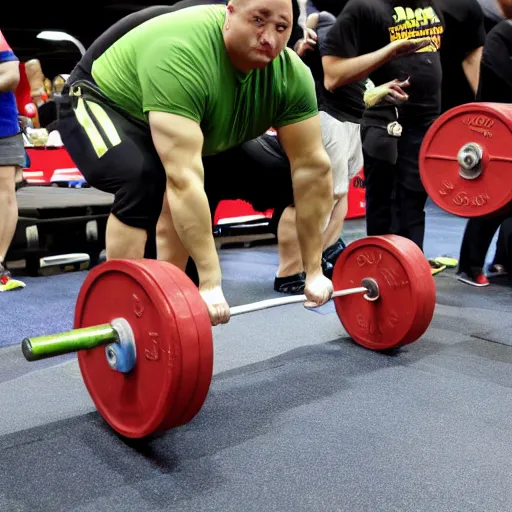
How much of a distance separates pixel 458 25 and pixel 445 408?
1745 mm

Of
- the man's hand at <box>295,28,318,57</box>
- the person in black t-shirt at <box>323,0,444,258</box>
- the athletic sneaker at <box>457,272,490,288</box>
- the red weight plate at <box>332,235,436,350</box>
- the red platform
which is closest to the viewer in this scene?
the red weight plate at <box>332,235,436,350</box>

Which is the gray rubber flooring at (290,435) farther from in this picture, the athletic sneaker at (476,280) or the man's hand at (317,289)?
the athletic sneaker at (476,280)

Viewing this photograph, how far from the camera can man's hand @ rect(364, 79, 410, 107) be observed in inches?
89.7

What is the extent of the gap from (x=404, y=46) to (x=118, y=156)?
1.21 meters

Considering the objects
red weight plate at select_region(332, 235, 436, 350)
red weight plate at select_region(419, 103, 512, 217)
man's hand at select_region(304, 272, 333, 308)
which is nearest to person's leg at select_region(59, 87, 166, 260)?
man's hand at select_region(304, 272, 333, 308)

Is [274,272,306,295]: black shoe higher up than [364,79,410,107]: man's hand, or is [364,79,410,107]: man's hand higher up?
[364,79,410,107]: man's hand

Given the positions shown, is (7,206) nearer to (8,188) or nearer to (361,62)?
(8,188)

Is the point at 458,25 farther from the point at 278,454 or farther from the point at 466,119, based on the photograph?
the point at 278,454

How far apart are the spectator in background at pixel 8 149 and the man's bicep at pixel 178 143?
139 cm

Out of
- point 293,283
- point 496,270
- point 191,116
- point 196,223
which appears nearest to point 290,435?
point 196,223

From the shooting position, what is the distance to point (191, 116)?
1.21 meters

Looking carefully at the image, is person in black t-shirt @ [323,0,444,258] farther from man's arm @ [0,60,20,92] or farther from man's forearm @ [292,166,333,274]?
man's arm @ [0,60,20,92]

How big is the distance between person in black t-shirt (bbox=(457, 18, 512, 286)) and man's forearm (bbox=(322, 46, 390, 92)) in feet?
2.24

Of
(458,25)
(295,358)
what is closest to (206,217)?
A: (295,358)
